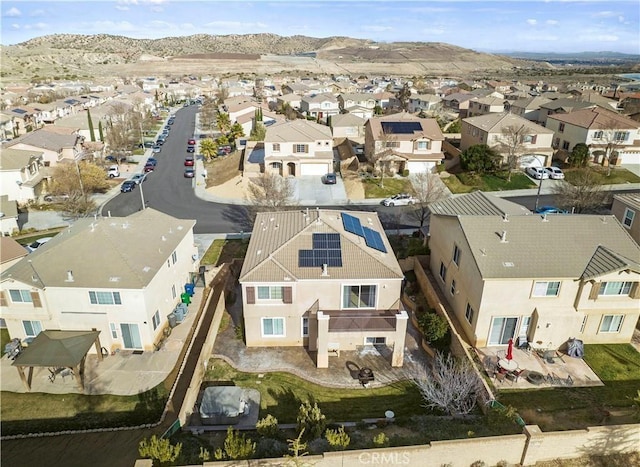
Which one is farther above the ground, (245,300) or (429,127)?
(429,127)

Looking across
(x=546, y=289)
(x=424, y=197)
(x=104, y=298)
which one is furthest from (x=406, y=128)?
(x=104, y=298)

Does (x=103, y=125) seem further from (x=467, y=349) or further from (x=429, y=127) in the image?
(x=467, y=349)

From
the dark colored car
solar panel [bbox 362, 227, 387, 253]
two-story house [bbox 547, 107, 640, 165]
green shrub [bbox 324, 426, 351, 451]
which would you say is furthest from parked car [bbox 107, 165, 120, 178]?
two-story house [bbox 547, 107, 640, 165]

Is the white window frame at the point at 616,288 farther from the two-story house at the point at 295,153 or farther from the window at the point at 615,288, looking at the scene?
the two-story house at the point at 295,153

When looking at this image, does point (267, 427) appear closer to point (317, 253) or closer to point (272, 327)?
point (272, 327)

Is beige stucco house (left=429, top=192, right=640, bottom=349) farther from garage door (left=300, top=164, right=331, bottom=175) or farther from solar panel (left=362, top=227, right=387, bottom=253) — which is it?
garage door (left=300, top=164, right=331, bottom=175)

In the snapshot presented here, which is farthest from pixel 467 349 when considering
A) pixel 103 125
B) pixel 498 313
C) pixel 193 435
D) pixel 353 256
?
pixel 103 125
